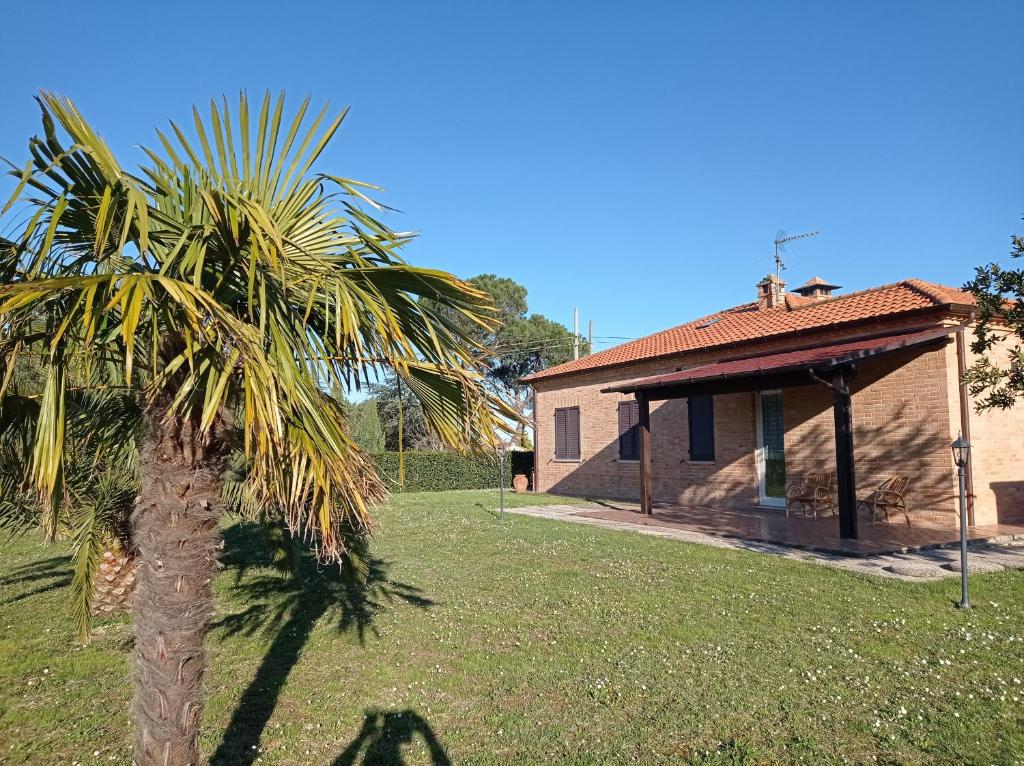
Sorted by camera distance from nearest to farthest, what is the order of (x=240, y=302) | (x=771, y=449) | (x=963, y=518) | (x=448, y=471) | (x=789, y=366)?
(x=240, y=302), (x=963, y=518), (x=789, y=366), (x=771, y=449), (x=448, y=471)

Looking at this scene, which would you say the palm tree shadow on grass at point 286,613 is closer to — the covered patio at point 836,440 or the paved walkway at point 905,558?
the paved walkway at point 905,558

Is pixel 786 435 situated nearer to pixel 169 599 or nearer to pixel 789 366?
pixel 789 366

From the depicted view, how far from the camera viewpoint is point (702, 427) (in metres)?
15.5

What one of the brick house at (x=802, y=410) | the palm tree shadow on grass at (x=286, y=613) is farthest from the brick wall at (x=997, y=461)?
the palm tree shadow on grass at (x=286, y=613)

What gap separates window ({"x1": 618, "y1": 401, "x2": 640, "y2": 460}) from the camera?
1770cm

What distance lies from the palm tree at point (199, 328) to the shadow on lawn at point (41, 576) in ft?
21.1

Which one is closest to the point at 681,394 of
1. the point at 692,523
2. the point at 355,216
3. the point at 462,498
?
the point at 692,523

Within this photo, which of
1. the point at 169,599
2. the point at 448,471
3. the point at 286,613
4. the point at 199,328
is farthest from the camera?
the point at 448,471

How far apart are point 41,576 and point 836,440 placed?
11.6 m

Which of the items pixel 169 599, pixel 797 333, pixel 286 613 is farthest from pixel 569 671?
pixel 797 333

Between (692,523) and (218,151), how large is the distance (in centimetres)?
1109

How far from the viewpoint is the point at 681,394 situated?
1352 centimetres

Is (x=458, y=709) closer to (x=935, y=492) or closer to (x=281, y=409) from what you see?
(x=281, y=409)

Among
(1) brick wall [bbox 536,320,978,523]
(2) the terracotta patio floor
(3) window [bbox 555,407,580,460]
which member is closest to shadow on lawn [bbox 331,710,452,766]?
(2) the terracotta patio floor
